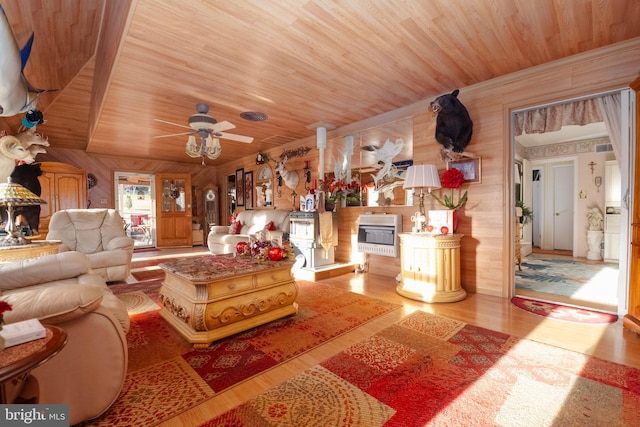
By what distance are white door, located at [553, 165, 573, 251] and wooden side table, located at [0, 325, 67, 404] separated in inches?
346

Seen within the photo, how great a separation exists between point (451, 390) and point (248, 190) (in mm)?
6870

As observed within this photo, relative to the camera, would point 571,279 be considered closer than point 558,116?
No

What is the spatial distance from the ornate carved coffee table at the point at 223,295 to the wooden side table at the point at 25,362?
44.3 inches

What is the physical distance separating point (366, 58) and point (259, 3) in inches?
47.6

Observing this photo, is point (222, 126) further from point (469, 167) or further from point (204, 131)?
point (469, 167)

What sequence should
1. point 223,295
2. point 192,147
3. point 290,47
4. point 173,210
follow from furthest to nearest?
point 173,210 < point 192,147 < point 290,47 < point 223,295

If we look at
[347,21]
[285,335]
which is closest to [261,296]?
[285,335]

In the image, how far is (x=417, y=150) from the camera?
413cm

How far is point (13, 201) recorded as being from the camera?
293cm

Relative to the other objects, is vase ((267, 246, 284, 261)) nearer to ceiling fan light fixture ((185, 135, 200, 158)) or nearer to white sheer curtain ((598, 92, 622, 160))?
ceiling fan light fixture ((185, 135, 200, 158))

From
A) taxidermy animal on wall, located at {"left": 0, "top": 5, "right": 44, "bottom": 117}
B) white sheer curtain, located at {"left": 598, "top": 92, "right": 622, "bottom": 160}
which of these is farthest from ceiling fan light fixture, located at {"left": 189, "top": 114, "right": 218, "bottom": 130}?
white sheer curtain, located at {"left": 598, "top": 92, "right": 622, "bottom": 160}

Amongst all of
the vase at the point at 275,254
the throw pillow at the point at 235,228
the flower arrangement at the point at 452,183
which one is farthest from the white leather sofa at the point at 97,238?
the flower arrangement at the point at 452,183

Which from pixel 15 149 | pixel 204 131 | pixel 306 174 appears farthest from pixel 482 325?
pixel 15 149

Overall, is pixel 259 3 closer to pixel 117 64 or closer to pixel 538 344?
pixel 117 64
